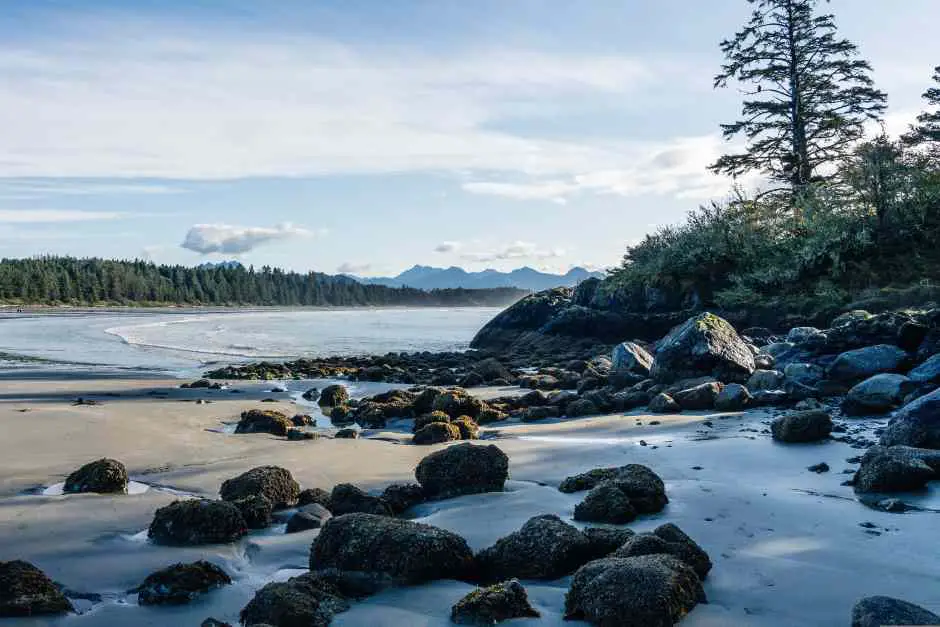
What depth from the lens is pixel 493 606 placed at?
369 cm

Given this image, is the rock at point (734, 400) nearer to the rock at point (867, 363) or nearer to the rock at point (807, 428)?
the rock at point (867, 363)

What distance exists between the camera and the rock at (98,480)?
21.3 feet

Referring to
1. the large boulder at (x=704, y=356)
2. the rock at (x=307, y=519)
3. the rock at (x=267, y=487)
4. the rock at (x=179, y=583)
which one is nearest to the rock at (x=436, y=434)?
the rock at (x=267, y=487)

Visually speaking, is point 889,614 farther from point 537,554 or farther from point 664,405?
point 664,405

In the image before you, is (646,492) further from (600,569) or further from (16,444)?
(16,444)

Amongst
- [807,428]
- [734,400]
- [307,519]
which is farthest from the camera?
[734,400]

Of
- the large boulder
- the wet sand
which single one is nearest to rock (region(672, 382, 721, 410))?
the wet sand

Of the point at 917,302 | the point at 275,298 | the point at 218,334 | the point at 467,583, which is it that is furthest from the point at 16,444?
the point at 275,298

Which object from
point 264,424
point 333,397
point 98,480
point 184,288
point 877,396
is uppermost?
point 184,288

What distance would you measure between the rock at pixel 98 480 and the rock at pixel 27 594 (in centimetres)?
256

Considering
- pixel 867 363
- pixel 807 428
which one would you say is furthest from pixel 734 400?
pixel 807 428

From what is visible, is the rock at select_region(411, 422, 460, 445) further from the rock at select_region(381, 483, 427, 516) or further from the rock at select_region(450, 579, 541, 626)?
the rock at select_region(450, 579, 541, 626)

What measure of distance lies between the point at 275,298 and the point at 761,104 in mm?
110612

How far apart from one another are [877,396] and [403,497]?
6.09 m
